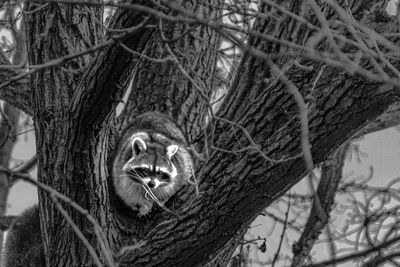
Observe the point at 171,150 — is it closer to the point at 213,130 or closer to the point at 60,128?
the point at 60,128

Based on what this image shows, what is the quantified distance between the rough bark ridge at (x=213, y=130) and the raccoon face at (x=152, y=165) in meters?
1.07

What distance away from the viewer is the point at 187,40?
5.70m

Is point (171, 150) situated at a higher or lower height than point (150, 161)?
lower

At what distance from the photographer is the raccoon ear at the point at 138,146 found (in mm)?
6340

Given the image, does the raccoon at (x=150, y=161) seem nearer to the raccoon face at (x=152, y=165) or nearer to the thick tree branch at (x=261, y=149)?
the raccoon face at (x=152, y=165)


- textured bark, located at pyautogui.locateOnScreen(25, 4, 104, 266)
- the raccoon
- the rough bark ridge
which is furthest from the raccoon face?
textured bark, located at pyautogui.locateOnScreen(25, 4, 104, 266)

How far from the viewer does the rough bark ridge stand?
3836 mm

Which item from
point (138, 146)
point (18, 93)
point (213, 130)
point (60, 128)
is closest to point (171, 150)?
point (138, 146)

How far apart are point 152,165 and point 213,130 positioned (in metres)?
2.70

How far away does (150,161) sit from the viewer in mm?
6578

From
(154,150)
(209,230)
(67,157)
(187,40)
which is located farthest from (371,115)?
(154,150)

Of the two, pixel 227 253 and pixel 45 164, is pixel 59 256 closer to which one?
pixel 45 164

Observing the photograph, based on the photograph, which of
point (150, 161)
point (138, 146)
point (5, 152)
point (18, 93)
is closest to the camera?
point (18, 93)

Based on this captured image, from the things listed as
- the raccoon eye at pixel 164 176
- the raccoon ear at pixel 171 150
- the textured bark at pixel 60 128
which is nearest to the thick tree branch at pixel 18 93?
the textured bark at pixel 60 128
